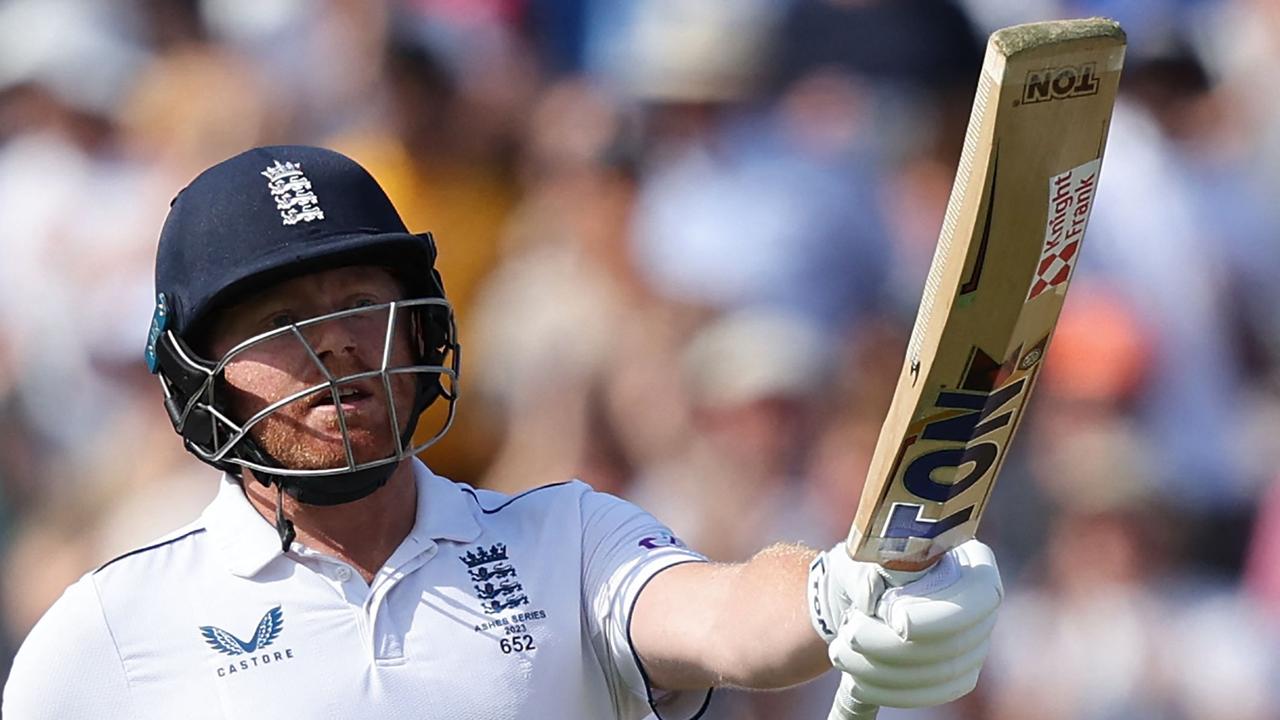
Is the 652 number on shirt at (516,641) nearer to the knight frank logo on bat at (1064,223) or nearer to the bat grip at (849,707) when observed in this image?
the bat grip at (849,707)

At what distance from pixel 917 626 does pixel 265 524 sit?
112 cm

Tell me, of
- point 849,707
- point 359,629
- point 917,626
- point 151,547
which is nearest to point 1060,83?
point 917,626

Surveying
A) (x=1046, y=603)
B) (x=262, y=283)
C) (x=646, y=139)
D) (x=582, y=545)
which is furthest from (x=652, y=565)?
(x=646, y=139)

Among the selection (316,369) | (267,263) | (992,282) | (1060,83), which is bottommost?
(316,369)

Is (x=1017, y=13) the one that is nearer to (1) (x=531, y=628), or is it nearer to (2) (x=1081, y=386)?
(2) (x=1081, y=386)

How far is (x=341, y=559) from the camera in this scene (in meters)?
2.89

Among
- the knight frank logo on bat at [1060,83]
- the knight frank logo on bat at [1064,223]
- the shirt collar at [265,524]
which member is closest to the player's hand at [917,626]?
the knight frank logo on bat at [1064,223]

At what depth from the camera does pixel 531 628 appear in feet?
9.38

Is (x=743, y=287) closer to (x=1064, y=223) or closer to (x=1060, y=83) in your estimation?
(x=1064, y=223)

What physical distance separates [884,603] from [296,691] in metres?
0.93

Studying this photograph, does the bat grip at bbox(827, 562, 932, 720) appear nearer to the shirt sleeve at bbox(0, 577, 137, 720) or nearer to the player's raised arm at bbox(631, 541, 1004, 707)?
the player's raised arm at bbox(631, 541, 1004, 707)

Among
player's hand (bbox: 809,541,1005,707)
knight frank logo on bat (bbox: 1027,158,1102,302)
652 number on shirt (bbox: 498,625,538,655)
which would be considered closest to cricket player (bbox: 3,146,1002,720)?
652 number on shirt (bbox: 498,625,538,655)

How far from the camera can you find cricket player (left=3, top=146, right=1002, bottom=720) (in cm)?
276

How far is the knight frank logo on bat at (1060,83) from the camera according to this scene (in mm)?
2039
